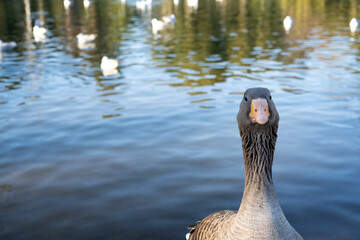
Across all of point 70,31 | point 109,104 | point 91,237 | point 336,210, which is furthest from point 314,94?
point 70,31

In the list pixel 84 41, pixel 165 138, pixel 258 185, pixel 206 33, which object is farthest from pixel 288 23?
pixel 258 185

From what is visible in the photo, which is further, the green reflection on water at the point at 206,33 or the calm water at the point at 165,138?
the green reflection on water at the point at 206,33

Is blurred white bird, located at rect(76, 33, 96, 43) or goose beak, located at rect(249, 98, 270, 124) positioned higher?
blurred white bird, located at rect(76, 33, 96, 43)

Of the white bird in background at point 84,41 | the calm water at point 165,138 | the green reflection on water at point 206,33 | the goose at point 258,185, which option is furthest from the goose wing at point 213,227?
the white bird in background at point 84,41

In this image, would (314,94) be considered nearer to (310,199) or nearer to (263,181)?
(310,199)

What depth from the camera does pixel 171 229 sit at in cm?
713

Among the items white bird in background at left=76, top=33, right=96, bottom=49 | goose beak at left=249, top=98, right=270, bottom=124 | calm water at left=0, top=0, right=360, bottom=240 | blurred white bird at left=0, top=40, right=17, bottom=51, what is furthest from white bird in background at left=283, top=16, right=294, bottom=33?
goose beak at left=249, top=98, right=270, bottom=124

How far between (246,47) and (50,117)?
15.2 metres

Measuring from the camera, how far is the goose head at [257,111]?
13.3ft

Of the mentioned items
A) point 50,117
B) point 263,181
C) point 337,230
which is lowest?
point 337,230

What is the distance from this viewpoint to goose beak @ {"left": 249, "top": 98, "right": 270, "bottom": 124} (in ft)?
13.2

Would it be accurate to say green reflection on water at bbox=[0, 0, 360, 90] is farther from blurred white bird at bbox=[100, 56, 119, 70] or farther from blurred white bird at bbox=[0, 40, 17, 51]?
blurred white bird at bbox=[0, 40, 17, 51]

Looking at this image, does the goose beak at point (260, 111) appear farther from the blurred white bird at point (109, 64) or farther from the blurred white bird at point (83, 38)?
the blurred white bird at point (83, 38)

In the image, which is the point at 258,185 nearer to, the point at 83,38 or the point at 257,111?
the point at 257,111
